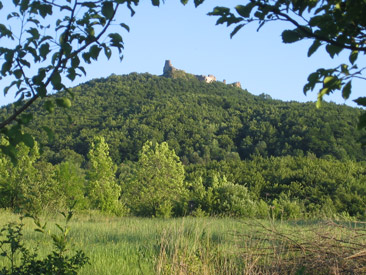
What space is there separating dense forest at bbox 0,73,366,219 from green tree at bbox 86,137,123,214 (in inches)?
2.3

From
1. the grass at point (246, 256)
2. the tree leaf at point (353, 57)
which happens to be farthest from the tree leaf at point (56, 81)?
the grass at point (246, 256)

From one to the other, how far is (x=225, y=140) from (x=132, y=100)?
19.9 meters

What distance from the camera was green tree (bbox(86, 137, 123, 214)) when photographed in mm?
18156

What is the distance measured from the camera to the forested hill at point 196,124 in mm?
43750

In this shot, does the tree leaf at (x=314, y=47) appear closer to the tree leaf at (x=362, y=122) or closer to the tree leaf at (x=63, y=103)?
the tree leaf at (x=362, y=122)

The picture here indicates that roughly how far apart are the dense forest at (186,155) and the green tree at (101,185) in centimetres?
6

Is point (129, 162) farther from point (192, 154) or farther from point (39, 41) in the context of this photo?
point (39, 41)

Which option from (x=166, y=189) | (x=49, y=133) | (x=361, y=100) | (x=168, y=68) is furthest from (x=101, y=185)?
(x=168, y=68)

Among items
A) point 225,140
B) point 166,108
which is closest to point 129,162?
point 225,140

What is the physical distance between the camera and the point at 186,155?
52.3m

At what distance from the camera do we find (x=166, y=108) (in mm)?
62469

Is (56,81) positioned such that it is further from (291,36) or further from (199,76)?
(199,76)

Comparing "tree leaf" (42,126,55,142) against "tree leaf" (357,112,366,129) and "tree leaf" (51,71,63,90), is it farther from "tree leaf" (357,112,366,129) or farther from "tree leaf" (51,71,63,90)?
"tree leaf" (357,112,366,129)

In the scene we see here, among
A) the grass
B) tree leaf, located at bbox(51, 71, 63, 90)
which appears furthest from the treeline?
tree leaf, located at bbox(51, 71, 63, 90)
